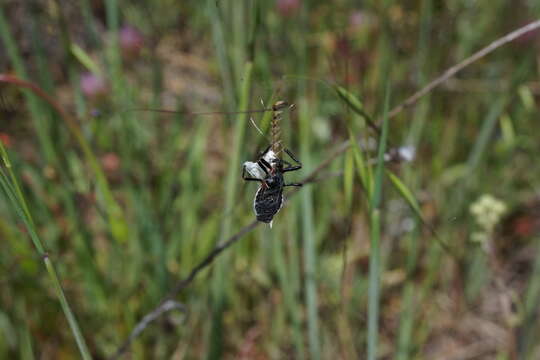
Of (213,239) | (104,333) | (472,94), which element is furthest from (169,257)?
(472,94)

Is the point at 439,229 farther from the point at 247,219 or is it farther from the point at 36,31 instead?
the point at 36,31

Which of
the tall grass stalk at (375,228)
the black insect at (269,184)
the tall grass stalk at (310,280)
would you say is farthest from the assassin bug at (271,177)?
the tall grass stalk at (310,280)

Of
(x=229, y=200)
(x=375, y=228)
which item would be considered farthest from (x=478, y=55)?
(x=229, y=200)

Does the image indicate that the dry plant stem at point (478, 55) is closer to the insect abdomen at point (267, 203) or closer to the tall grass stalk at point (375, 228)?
the tall grass stalk at point (375, 228)

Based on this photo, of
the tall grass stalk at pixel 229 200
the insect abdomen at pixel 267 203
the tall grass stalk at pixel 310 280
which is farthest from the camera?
the tall grass stalk at pixel 310 280

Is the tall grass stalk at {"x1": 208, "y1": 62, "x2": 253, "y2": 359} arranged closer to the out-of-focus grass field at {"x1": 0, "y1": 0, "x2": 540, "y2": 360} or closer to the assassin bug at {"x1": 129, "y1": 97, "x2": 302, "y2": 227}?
the out-of-focus grass field at {"x1": 0, "y1": 0, "x2": 540, "y2": 360}

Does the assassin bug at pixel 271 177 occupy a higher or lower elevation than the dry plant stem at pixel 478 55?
lower

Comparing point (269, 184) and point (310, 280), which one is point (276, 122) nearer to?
point (269, 184)

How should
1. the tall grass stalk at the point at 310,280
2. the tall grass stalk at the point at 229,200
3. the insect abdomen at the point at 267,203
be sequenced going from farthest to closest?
the tall grass stalk at the point at 310,280
the tall grass stalk at the point at 229,200
the insect abdomen at the point at 267,203
